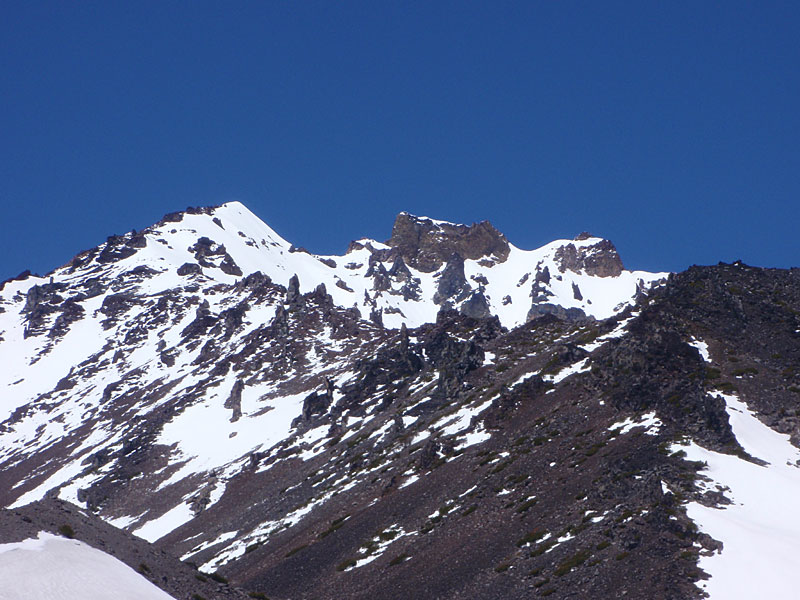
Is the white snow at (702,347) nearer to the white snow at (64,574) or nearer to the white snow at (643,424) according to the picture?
the white snow at (643,424)

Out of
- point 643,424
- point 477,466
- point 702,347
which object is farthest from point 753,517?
point 702,347

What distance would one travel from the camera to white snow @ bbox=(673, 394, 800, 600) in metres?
38.1

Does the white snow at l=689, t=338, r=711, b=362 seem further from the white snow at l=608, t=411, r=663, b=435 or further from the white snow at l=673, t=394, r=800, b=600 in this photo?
the white snow at l=608, t=411, r=663, b=435

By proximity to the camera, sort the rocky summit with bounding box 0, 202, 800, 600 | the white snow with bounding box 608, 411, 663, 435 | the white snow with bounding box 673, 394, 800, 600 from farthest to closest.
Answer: the white snow with bounding box 608, 411, 663, 435 < the rocky summit with bounding box 0, 202, 800, 600 < the white snow with bounding box 673, 394, 800, 600

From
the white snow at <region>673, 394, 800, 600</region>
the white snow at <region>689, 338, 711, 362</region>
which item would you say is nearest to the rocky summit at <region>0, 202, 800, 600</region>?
the white snow at <region>673, 394, 800, 600</region>

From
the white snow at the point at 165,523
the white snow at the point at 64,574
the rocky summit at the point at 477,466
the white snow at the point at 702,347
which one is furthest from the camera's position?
the white snow at the point at 165,523

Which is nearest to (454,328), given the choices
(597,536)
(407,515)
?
(407,515)

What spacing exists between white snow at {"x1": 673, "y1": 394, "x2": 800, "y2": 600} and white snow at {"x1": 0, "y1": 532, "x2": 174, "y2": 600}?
22.9 metres

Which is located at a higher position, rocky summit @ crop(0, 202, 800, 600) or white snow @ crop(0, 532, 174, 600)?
rocky summit @ crop(0, 202, 800, 600)

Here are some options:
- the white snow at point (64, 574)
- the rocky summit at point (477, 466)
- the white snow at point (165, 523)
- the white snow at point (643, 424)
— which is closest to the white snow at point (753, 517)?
the rocky summit at point (477, 466)

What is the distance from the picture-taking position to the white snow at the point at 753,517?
38.1m

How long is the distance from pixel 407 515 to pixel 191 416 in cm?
8070

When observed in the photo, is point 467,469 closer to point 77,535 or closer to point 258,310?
point 77,535

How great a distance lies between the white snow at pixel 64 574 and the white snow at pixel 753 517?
22.9 meters
